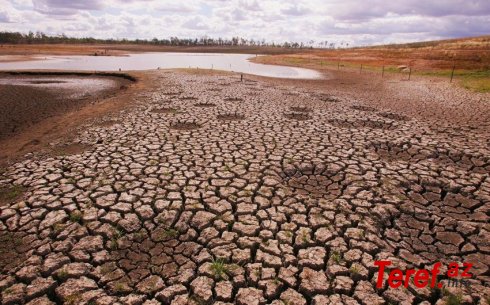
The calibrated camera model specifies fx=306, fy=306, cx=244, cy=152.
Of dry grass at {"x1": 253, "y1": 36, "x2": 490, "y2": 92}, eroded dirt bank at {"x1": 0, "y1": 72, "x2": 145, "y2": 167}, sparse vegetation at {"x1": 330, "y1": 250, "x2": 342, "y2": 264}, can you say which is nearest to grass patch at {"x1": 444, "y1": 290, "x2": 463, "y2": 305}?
sparse vegetation at {"x1": 330, "y1": 250, "x2": 342, "y2": 264}

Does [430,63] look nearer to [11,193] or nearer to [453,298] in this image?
[453,298]

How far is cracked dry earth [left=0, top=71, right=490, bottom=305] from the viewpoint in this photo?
11.0 ft

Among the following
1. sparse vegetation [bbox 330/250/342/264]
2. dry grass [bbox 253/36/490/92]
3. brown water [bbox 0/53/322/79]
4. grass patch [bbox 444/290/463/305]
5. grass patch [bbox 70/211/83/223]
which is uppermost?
dry grass [bbox 253/36/490/92]

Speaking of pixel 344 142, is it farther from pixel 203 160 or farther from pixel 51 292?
pixel 51 292

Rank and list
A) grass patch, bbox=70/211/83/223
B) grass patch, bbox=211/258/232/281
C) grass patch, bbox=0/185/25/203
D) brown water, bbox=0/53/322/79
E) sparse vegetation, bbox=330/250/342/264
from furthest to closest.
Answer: brown water, bbox=0/53/322/79 < grass patch, bbox=0/185/25/203 < grass patch, bbox=70/211/83/223 < sparse vegetation, bbox=330/250/342/264 < grass patch, bbox=211/258/232/281

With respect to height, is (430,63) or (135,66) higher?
(430,63)

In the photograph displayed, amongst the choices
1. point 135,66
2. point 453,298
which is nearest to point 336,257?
point 453,298

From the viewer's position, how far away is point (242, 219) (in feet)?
14.9

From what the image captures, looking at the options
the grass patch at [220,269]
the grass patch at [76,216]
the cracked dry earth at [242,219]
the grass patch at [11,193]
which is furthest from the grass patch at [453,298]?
the grass patch at [11,193]

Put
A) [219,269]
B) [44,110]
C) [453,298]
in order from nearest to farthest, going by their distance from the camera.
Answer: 1. [453,298]
2. [219,269]
3. [44,110]

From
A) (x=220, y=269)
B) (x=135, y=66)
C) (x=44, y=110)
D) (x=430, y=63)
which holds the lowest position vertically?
(x=220, y=269)

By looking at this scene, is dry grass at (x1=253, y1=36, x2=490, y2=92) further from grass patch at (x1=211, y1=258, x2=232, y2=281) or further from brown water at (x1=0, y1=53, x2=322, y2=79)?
grass patch at (x1=211, y1=258, x2=232, y2=281)

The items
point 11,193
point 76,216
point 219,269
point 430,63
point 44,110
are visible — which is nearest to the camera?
point 219,269

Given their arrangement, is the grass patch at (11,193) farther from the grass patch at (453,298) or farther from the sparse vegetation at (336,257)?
the grass patch at (453,298)
